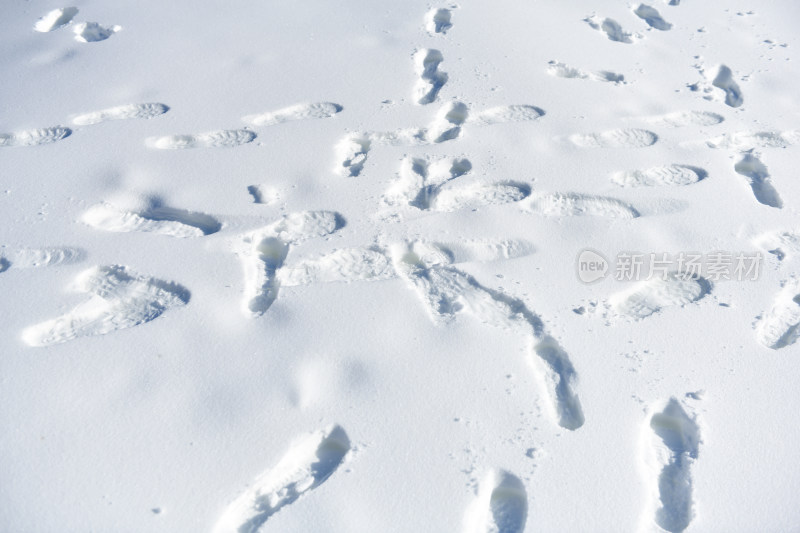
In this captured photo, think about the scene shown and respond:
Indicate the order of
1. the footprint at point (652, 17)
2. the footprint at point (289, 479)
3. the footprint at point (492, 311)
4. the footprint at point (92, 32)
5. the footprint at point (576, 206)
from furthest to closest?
the footprint at point (652, 17) → the footprint at point (92, 32) → the footprint at point (576, 206) → the footprint at point (492, 311) → the footprint at point (289, 479)

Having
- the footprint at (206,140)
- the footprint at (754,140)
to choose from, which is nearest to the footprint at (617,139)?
the footprint at (754,140)

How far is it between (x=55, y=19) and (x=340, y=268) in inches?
40.5

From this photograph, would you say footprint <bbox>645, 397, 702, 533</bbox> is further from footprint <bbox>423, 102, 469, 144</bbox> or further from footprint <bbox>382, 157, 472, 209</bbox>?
footprint <bbox>423, 102, 469, 144</bbox>

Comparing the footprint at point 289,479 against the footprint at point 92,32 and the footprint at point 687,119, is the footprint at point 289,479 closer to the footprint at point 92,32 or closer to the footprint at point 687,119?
the footprint at point 687,119

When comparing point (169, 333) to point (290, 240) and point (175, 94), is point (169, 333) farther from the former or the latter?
point (175, 94)

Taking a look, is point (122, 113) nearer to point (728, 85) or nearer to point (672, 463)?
point (672, 463)

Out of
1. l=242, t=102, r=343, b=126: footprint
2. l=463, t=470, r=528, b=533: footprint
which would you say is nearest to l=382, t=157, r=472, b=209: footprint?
l=242, t=102, r=343, b=126: footprint

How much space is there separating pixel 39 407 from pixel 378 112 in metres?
0.77

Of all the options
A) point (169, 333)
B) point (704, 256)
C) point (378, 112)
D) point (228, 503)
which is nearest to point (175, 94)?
point (378, 112)

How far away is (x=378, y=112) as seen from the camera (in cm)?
127

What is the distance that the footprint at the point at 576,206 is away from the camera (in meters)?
1.07

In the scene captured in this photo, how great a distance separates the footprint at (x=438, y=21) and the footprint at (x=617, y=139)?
1.54 feet

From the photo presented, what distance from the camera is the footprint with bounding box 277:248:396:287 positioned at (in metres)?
0.96

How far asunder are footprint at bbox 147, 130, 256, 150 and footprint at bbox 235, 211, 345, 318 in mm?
230
